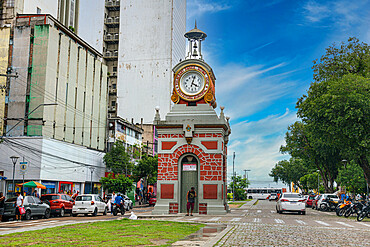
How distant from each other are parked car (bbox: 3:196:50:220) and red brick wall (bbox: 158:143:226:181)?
779 centimetres

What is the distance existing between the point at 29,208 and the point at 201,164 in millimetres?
11246

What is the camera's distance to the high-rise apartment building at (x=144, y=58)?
3292 inches

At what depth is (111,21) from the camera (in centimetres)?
8919

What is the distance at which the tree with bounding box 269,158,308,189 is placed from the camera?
328ft

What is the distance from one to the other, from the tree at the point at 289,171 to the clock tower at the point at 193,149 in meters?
71.1

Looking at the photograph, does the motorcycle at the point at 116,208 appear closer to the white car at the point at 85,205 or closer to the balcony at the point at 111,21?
the white car at the point at 85,205

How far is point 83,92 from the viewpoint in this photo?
54.7m

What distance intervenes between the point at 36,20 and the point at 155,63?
38.4 metres

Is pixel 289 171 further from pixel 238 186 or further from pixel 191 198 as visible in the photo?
pixel 191 198

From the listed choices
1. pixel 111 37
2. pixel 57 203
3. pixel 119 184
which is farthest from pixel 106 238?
pixel 111 37

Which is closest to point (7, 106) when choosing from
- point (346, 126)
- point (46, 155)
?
point (46, 155)

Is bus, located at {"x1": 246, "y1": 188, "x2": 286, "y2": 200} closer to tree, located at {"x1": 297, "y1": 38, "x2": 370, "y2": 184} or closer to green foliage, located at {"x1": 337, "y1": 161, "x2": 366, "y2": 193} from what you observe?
green foliage, located at {"x1": 337, "y1": 161, "x2": 366, "y2": 193}

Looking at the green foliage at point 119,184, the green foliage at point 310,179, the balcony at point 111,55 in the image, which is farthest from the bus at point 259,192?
the green foliage at point 119,184

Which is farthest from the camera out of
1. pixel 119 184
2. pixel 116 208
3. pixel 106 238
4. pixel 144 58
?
pixel 144 58
